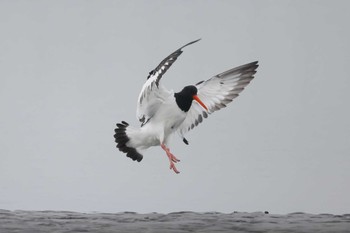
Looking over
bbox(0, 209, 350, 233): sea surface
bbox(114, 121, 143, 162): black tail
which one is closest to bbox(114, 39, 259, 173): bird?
bbox(114, 121, 143, 162): black tail

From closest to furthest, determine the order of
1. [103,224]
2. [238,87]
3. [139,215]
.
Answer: [103,224], [139,215], [238,87]

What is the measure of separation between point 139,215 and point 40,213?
1445 millimetres

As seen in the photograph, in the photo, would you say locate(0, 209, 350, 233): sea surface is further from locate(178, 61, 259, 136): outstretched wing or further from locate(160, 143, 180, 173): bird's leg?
locate(178, 61, 259, 136): outstretched wing

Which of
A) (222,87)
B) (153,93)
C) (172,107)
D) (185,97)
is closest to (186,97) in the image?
(185,97)

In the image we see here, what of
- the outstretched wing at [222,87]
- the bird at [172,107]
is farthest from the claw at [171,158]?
the outstretched wing at [222,87]

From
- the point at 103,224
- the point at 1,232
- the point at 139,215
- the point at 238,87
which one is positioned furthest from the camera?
the point at 238,87

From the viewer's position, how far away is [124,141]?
1139 cm

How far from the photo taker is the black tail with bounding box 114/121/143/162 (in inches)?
446

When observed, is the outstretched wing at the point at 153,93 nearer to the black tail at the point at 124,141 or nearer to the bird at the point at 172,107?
the bird at the point at 172,107

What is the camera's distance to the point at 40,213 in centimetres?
1078

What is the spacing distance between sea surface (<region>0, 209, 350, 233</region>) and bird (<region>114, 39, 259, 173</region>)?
85 centimetres

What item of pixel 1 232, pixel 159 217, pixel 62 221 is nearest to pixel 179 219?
pixel 159 217

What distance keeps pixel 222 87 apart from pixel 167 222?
263 cm

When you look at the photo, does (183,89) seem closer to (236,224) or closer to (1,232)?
(236,224)
